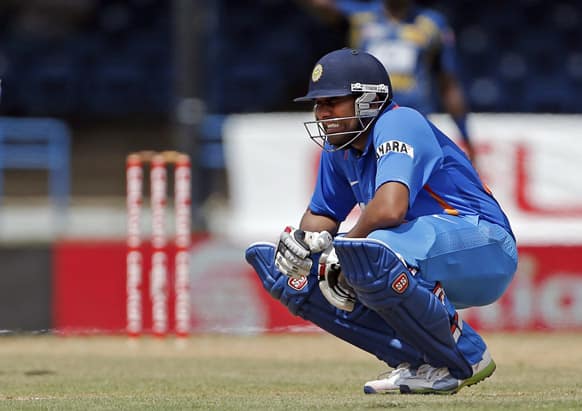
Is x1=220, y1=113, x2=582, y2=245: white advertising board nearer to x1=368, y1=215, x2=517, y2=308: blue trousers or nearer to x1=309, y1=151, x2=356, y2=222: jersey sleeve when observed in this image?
x1=309, y1=151, x2=356, y2=222: jersey sleeve

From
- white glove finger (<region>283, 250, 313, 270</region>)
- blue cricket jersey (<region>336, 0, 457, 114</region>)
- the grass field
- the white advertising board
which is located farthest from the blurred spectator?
white glove finger (<region>283, 250, 313, 270</region>)

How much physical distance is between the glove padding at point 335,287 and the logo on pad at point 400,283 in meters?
0.33

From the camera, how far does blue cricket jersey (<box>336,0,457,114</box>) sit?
9.80 metres

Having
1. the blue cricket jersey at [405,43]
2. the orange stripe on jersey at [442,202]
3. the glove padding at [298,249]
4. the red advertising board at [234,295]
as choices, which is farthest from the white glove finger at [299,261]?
the red advertising board at [234,295]

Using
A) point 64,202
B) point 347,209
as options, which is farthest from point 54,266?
point 347,209

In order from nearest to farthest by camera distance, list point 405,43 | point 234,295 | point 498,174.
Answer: point 405,43, point 234,295, point 498,174

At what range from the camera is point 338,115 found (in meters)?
5.92

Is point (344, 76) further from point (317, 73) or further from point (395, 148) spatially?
point (395, 148)

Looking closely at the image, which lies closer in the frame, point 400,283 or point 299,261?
point 400,283

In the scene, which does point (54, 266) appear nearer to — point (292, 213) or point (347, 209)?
point (292, 213)

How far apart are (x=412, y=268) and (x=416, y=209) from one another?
0.42 m

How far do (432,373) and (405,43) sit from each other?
4499 mm

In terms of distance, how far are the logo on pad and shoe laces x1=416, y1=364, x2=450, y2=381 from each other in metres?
0.59

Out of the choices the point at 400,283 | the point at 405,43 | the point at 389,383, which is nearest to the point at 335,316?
the point at 389,383
